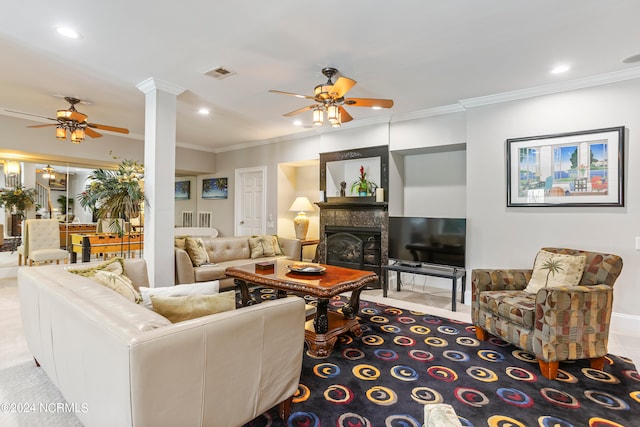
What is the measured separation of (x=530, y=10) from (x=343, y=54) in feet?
4.88

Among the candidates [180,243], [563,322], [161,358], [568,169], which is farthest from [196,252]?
[568,169]

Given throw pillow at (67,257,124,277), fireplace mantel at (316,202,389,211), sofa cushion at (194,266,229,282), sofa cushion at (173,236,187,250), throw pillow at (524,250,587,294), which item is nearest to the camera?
throw pillow at (67,257,124,277)

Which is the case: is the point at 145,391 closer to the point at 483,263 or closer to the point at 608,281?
the point at 608,281

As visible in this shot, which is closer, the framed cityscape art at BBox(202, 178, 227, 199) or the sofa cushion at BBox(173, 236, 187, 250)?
the sofa cushion at BBox(173, 236, 187, 250)

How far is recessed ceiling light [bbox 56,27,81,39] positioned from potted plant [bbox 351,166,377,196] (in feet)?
13.1

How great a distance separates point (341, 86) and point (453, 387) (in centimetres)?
260

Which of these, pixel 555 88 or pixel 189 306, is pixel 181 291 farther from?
pixel 555 88

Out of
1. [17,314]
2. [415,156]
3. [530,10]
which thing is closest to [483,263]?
[415,156]

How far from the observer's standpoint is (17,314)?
3.58 meters

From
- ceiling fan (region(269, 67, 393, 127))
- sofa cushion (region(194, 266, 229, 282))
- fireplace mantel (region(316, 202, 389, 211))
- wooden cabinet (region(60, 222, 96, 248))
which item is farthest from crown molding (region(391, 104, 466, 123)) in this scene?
wooden cabinet (region(60, 222, 96, 248))

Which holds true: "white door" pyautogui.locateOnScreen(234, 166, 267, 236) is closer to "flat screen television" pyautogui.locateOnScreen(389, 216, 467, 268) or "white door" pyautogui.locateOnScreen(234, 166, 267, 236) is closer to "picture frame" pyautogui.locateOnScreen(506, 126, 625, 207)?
"flat screen television" pyautogui.locateOnScreen(389, 216, 467, 268)

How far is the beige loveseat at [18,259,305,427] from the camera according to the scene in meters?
1.18

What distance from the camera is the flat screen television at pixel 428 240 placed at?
432cm

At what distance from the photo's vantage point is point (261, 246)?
543 cm
